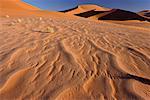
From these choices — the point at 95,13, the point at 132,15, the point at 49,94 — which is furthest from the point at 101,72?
the point at 95,13

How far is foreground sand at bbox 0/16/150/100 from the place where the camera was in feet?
9.95

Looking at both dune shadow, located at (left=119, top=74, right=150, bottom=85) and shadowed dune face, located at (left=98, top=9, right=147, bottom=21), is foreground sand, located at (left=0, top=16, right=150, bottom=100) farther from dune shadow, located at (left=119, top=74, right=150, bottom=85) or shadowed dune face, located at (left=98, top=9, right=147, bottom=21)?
shadowed dune face, located at (left=98, top=9, right=147, bottom=21)

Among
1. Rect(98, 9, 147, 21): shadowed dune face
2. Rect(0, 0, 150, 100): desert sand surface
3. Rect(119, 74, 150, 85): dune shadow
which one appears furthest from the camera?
Rect(98, 9, 147, 21): shadowed dune face

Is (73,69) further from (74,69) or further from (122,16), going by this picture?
(122,16)

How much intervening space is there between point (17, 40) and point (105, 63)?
83.6 inches

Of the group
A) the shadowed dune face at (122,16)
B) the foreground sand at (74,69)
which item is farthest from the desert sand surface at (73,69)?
the shadowed dune face at (122,16)

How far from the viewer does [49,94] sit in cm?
296

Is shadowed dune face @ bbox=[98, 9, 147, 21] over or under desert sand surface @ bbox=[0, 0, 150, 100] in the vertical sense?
under

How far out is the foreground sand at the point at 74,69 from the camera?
119 inches

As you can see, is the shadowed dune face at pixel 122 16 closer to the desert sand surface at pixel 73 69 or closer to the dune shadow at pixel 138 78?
the desert sand surface at pixel 73 69

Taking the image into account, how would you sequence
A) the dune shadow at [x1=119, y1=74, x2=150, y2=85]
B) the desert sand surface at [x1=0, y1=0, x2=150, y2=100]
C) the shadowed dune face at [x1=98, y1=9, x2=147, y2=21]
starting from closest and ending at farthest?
the desert sand surface at [x1=0, y1=0, x2=150, y2=100] < the dune shadow at [x1=119, y1=74, x2=150, y2=85] < the shadowed dune face at [x1=98, y1=9, x2=147, y2=21]

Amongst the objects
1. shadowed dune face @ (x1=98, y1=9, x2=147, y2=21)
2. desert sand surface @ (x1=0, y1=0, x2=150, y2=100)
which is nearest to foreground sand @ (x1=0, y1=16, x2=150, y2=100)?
desert sand surface @ (x1=0, y1=0, x2=150, y2=100)

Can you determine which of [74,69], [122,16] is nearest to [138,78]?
[74,69]

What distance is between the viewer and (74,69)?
3639mm
